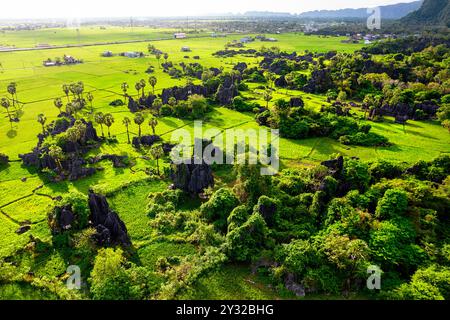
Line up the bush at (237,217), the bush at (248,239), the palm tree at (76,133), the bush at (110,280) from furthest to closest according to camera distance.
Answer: the palm tree at (76,133)
the bush at (237,217)
the bush at (248,239)
the bush at (110,280)

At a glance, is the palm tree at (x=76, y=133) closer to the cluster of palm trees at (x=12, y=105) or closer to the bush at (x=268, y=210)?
the cluster of palm trees at (x=12, y=105)

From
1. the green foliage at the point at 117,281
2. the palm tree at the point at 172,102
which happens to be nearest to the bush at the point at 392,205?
the green foliage at the point at 117,281

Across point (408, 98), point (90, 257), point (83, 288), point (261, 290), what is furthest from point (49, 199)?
point (408, 98)

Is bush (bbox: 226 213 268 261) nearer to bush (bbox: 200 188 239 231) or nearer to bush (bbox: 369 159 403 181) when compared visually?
bush (bbox: 200 188 239 231)

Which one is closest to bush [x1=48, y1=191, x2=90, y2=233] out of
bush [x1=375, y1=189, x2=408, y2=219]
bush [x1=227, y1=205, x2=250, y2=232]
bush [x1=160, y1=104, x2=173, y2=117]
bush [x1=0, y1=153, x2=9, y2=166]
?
bush [x1=227, y1=205, x2=250, y2=232]

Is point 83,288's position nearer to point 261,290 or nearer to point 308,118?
point 261,290

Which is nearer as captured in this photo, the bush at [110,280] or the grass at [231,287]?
the bush at [110,280]

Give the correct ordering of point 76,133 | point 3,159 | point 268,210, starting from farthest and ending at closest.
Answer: point 76,133
point 3,159
point 268,210

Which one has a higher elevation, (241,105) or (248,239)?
(241,105)

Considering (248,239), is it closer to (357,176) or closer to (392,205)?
(392,205)

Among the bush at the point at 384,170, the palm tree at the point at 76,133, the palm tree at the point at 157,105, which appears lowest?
the bush at the point at 384,170

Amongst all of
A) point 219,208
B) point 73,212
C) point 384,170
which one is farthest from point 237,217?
point 384,170
